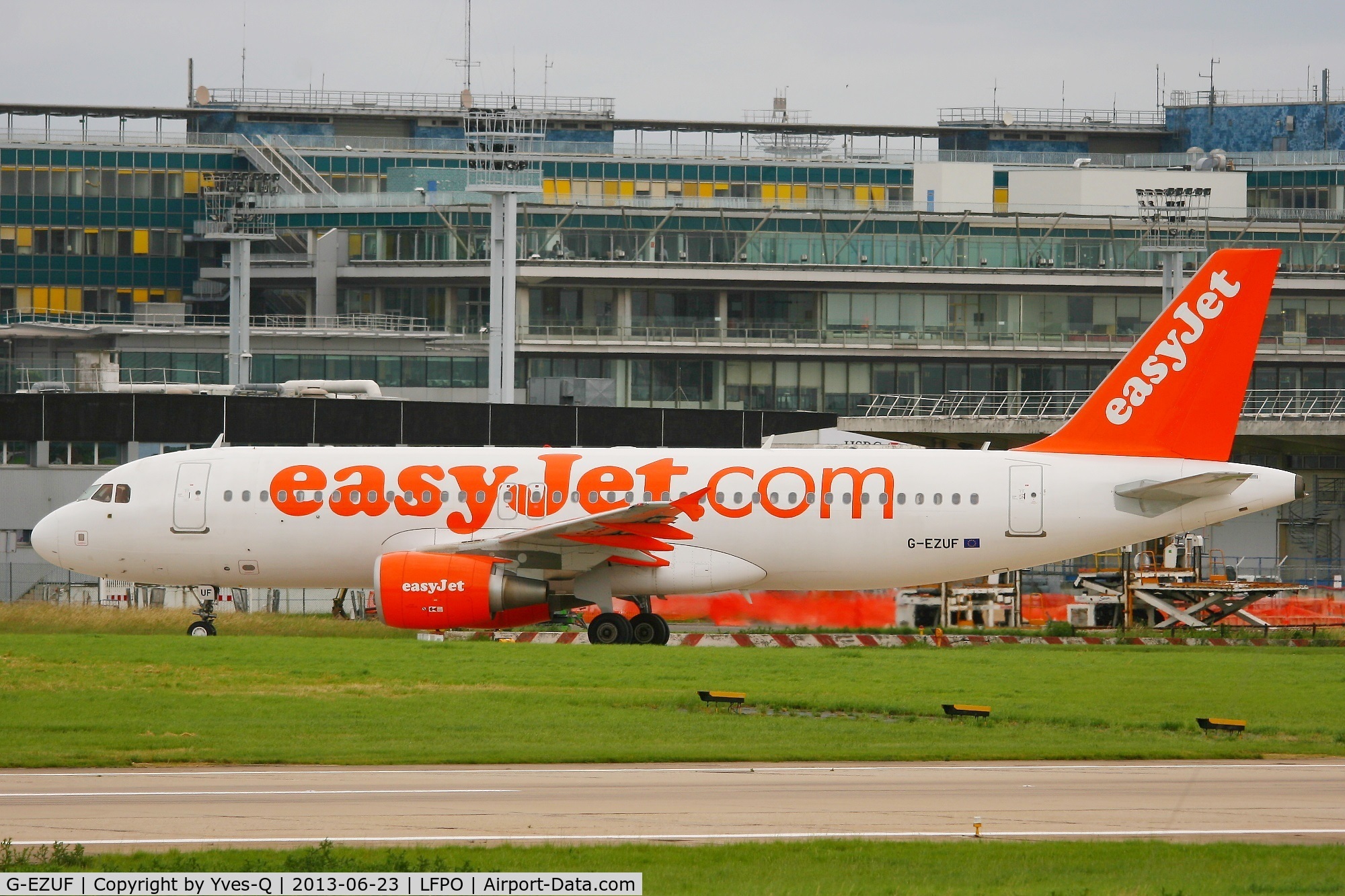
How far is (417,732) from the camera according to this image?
2120 cm

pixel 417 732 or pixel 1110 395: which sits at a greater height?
pixel 1110 395

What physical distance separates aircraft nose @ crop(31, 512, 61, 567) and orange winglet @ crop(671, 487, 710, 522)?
12645 millimetres

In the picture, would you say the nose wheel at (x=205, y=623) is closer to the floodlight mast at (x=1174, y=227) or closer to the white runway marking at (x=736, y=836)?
the white runway marking at (x=736, y=836)

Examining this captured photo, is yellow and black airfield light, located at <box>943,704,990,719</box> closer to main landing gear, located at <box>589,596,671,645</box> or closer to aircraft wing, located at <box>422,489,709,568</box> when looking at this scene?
aircraft wing, located at <box>422,489,709,568</box>

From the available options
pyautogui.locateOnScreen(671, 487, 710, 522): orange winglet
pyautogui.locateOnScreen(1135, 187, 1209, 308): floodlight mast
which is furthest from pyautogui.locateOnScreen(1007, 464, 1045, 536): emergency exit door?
pyautogui.locateOnScreen(1135, 187, 1209, 308): floodlight mast

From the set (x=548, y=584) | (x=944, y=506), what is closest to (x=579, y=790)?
(x=548, y=584)

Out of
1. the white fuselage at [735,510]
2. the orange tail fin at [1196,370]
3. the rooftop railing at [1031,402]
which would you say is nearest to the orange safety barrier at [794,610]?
the white fuselage at [735,510]

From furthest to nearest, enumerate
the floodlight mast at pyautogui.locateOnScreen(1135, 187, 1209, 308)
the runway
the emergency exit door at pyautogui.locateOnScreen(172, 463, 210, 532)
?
the floodlight mast at pyautogui.locateOnScreen(1135, 187, 1209, 308) → the emergency exit door at pyautogui.locateOnScreen(172, 463, 210, 532) → the runway

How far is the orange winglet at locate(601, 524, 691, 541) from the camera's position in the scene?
32781 mm

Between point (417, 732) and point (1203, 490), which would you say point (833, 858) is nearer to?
point (417, 732)

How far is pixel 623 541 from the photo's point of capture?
33344mm

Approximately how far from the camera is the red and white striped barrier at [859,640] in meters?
35.0

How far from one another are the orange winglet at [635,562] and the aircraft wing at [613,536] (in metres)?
0.01

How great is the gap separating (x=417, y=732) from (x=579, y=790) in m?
4.40
